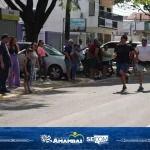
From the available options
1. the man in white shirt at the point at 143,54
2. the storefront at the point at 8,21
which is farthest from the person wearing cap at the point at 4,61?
the storefront at the point at 8,21

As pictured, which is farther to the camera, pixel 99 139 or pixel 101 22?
pixel 101 22

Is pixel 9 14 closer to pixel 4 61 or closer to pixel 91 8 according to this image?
pixel 4 61

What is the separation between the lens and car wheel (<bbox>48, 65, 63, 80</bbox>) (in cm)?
2054

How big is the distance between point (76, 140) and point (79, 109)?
751 cm

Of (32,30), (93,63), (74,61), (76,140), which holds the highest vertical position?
(32,30)

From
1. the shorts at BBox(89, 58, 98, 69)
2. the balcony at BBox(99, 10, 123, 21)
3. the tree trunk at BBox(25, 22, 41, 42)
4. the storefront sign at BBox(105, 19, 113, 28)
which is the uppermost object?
the balcony at BBox(99, 10, 123, 21)

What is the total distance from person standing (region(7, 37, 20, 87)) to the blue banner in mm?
12558

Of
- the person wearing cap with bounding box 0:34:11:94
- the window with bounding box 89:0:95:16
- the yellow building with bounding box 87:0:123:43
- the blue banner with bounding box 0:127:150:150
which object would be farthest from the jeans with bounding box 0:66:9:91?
the yellow building with bounding box 87:0:123:43

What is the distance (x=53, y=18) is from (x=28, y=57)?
3346 cm

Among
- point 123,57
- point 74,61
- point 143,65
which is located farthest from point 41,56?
point 143,65

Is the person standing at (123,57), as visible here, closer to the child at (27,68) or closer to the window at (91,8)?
the child at (27,68)

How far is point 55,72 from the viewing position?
811 inches

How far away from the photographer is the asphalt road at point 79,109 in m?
9.44

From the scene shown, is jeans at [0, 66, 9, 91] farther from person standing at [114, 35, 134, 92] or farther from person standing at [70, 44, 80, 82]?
person standing at [70, 44, 80, 82]
